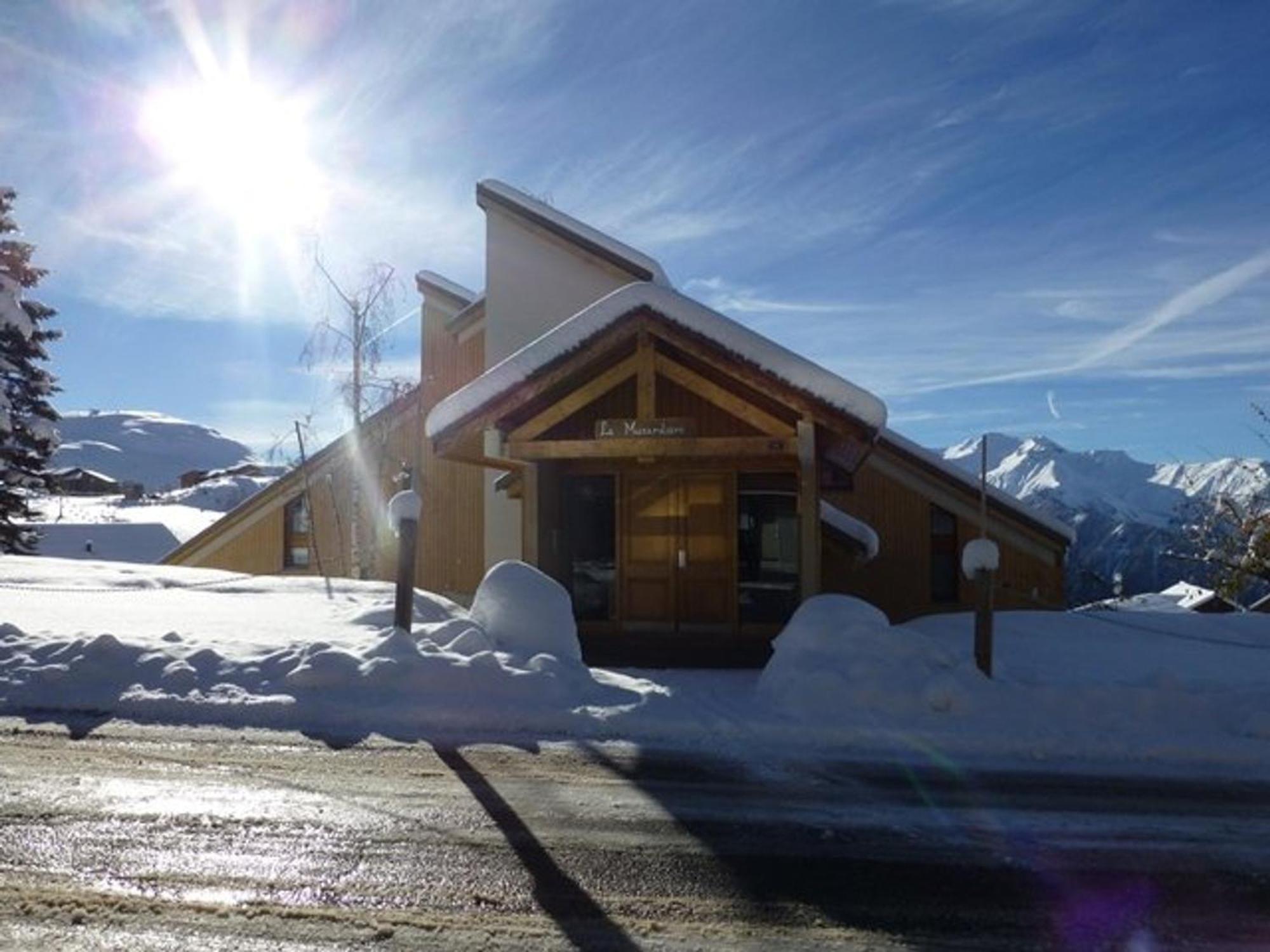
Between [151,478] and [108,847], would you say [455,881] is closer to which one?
[108,847]

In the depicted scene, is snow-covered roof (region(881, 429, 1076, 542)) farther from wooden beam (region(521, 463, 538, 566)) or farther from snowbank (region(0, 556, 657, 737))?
snowbank (region(0, 556, 657, 737))

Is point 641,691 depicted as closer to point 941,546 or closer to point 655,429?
point 655,429

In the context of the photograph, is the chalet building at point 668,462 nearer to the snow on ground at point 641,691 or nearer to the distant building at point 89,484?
the snow on ground at point 641,691

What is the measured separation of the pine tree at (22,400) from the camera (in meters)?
24.4

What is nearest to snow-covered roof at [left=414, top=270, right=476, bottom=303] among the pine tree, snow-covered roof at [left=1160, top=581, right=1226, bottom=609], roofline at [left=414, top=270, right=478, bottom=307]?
roofline at [left=414, top=270, right=478, bottom=307]

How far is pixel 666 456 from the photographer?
11641 millimetres

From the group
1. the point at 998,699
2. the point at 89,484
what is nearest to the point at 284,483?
the point at 998,699

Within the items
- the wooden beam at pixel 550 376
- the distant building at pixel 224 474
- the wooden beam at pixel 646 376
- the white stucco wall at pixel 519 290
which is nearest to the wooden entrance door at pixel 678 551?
the wooden beam at pixel 646 376

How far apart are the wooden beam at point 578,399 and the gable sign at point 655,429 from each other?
1.66ft

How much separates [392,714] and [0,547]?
23471 millimetres

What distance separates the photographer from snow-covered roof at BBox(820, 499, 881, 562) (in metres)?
17.3

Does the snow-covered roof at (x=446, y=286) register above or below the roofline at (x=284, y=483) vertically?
above

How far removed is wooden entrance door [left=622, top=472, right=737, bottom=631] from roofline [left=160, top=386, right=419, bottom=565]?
11.8 metres

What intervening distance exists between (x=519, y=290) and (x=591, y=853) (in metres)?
18.5
